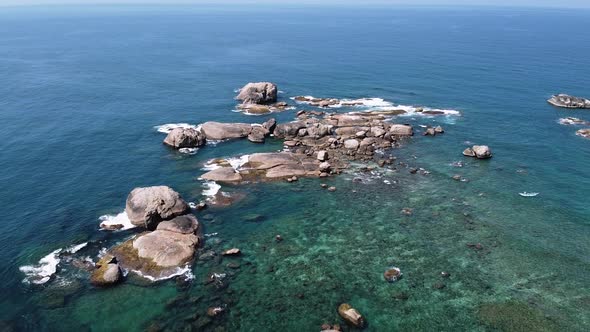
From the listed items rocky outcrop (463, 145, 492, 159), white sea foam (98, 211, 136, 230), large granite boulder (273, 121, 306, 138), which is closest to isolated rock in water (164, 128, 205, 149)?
large granite boulder (273, 121, 306, 138)

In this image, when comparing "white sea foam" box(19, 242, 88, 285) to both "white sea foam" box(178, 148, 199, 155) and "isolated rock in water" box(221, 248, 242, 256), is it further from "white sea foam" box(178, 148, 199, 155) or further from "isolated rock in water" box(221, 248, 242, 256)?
"white sea foam" box(178, 148, 199, 155)

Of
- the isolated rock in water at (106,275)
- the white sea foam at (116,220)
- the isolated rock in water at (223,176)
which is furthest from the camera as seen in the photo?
the isolated rock in water at (223,176)

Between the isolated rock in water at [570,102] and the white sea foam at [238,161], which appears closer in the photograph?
the white sea foam at [238,161]

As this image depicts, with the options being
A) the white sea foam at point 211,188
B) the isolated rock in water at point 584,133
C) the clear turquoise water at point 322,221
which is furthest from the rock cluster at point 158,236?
the isolated rock in water at point 584,133

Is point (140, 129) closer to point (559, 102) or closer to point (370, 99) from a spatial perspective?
point (370, 99)

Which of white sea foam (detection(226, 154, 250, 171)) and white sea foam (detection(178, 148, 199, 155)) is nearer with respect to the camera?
white sea foam (detection(226, 154, 250, 171))

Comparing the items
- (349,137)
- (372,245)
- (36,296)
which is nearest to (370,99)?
(349,137)

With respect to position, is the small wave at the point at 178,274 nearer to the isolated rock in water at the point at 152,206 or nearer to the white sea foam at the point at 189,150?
the isolated rock in water at the point at 152,206
